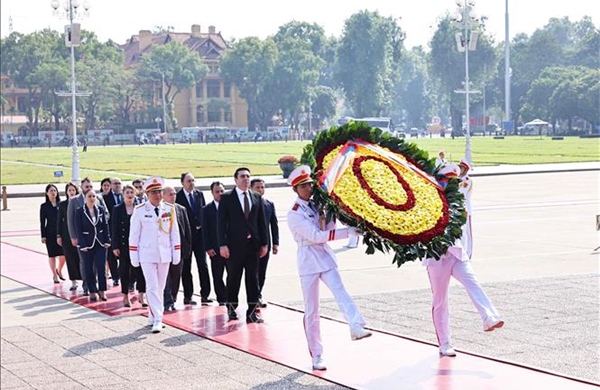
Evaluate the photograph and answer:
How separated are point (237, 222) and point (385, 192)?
121 inches

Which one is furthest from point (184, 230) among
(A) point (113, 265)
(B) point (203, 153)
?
(B) point (203, 153)

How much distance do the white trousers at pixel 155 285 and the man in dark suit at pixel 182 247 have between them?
1.94ft

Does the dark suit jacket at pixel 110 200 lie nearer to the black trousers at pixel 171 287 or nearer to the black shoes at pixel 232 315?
the black trousers at pixel 171 287

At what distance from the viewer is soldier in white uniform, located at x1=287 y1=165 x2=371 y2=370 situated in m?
8.87

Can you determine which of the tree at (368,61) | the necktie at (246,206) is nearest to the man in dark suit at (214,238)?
the necktie at (246,206)

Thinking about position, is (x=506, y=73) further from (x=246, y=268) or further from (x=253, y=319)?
(x=253, y=319)

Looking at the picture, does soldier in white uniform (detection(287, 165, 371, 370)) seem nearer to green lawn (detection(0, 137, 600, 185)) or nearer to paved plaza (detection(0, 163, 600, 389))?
paved plaza (detection(0, 163, 600, 389))

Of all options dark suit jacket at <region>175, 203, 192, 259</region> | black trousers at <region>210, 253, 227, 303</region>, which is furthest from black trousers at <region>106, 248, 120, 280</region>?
dark suit jacket at <region>175, 203, 192, 259</region>

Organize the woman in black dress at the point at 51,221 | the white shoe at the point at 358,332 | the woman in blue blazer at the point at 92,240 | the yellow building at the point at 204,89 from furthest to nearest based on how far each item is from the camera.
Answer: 1. the yellow building at the point at 204,89
2. the woman in black dress at the point at 51,221
3. the woman in blue blazer at the point at 92,240
4. the white shoe at the point at 358,332

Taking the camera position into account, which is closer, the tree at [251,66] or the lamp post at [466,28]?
the lamp post at [466,28]

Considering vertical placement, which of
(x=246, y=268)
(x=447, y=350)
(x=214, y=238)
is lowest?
(x=447, y=350)

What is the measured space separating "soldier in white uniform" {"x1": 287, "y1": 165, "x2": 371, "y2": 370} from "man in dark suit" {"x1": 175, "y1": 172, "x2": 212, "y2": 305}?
13.7ft

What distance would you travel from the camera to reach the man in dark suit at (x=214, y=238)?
1269cm

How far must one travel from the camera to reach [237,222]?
11.6 metres
